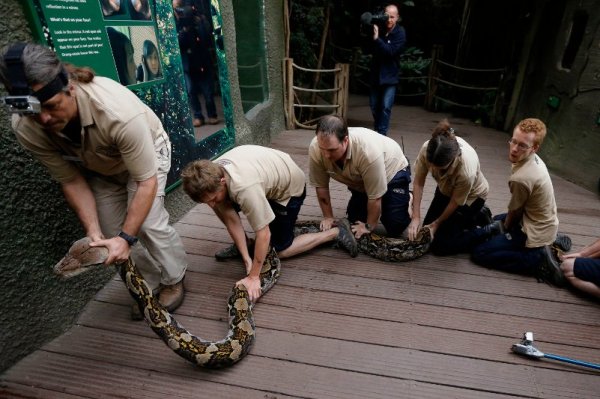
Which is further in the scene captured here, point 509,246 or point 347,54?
point 347,54

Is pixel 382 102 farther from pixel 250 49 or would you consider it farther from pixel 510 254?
pixel 510 254

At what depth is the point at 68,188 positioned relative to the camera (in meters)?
2.35

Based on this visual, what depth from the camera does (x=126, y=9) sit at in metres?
3.00

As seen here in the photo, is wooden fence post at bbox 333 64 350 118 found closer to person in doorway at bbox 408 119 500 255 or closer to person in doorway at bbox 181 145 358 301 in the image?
person in doorway at bbox 408 119 500 255

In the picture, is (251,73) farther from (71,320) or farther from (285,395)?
(285,395)

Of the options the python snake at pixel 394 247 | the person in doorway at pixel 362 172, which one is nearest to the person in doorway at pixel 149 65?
the person in doorway at pixel 362 172

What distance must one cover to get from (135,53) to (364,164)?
2.24m

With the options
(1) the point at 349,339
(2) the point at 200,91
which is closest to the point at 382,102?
(2) the point at 200,91

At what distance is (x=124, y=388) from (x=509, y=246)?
10.5 ft

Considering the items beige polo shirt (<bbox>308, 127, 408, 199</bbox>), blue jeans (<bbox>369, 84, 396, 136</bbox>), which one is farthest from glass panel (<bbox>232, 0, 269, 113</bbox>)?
beige polo shirt (<bbox>308, 127, 408, 199</bbox>)

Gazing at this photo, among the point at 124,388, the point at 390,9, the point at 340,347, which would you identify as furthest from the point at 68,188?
the point at 390,9

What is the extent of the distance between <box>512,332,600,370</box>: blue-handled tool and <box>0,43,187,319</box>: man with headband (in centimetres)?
250

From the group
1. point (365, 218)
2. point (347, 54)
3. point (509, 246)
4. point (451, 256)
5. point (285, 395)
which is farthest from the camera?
point (347, 54)

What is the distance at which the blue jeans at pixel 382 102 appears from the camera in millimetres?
6229
